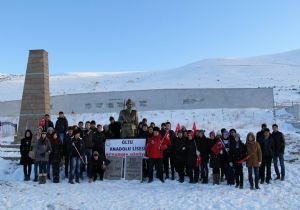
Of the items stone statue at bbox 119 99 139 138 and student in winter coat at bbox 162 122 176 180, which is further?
stone statue at bbox 119 99 139 138

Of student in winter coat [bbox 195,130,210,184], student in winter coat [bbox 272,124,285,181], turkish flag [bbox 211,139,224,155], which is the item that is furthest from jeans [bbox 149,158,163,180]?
student in winter coat [bbox 272,124,285,181]

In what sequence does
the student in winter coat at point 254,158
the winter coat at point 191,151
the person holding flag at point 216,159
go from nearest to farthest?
the student in winter coat at point 254,158, the person holding flag at point 216,159, the winter coat at point 191,151

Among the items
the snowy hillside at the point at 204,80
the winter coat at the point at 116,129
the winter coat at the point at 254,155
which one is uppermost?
the snowy hillside at the point at 204,80

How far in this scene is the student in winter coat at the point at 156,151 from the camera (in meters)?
11.8

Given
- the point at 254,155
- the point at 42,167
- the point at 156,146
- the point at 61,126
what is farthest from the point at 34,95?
the point at 254,155

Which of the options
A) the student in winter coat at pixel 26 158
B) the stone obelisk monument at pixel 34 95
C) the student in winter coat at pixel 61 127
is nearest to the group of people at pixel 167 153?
the student in winter coat at pixel 26 158

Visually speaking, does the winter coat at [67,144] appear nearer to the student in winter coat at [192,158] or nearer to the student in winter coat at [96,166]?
the student in winter coat at [96,166]

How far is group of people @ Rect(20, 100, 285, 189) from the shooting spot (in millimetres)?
A: 11438

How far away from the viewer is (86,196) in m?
9.99

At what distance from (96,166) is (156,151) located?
205 centimetres

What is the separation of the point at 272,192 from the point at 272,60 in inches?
2954

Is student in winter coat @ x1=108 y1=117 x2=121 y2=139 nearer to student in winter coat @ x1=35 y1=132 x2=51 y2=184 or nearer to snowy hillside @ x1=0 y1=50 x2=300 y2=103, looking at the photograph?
student in winter coat @ x1=35 y1=132 x2=51 y2=184

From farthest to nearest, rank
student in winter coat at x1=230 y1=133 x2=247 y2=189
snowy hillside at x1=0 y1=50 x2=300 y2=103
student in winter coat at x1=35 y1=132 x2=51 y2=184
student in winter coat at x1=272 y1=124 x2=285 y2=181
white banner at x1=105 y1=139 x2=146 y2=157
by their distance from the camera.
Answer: snowy hillside at x1=0 y1=50 x2=300 y2=103 < white banner at x1=105 y1=139 x2=146 y2=157 < student in winter coat at x1=35 y1=132 x2=51 y2=184 < student in winter coat at x1=272 y1=124 x2=285 y2=181 < student in winter coat at x1=230 y1=133 x2=247 y2=189

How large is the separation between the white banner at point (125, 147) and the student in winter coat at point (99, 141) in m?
0.37
